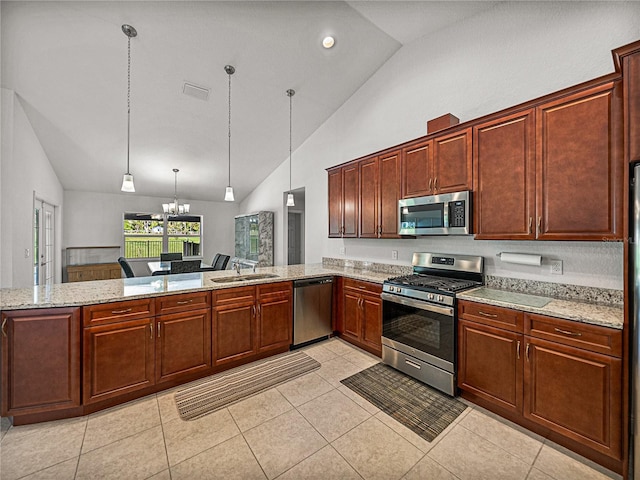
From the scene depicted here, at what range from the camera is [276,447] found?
72.2 inches

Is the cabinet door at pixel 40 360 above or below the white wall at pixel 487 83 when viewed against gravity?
below

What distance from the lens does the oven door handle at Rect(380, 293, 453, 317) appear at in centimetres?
237

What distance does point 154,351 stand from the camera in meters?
2.35

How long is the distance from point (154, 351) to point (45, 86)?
11.3 ft

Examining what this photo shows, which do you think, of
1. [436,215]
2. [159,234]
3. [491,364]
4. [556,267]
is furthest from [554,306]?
[159,234]

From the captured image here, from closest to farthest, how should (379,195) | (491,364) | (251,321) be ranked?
(491,364), (251,321), (379,195)

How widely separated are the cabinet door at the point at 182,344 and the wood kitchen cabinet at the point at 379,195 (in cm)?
209

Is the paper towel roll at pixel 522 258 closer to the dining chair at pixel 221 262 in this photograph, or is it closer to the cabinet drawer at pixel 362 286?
the cabinet drawer at pixel 362 286

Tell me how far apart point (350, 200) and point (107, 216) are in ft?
20.1

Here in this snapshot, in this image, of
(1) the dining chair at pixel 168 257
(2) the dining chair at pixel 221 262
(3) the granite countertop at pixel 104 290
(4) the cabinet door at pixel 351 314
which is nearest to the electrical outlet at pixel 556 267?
(3) the granite countertop at pixel 104 290

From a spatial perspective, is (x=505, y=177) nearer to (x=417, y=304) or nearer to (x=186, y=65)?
(x=417, y=304)

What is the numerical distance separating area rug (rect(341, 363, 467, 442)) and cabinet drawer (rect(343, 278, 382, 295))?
808 millimetres

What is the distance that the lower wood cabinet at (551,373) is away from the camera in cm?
163

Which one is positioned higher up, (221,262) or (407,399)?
(221,262)
